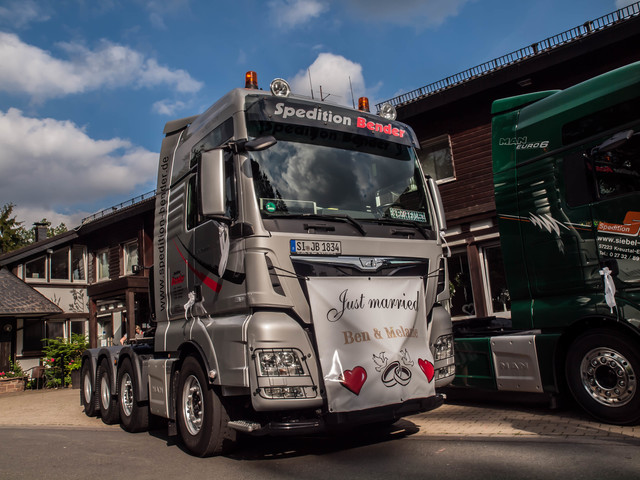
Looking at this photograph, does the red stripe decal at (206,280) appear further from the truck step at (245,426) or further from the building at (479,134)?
the building at (479,134)

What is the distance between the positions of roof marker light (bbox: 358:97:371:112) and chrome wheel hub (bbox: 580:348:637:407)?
12.0 ft

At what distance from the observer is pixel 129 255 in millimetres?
24969

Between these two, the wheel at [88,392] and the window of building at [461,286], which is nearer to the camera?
the wheel at [88,392]

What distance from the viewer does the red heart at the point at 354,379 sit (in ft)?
15.8

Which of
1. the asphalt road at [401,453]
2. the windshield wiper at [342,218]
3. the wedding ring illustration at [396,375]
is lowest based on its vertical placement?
the asphalt road at [401,453]

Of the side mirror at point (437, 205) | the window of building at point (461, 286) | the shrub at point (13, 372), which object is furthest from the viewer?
the shrub at point (13, 372)

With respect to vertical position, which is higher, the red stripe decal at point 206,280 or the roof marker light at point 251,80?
the roof marker light at point 251,80

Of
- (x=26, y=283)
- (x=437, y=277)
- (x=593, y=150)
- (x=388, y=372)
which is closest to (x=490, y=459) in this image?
(x=388, y=372)

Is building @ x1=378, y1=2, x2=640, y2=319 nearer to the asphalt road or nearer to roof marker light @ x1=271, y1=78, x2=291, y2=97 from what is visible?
the asphalt road

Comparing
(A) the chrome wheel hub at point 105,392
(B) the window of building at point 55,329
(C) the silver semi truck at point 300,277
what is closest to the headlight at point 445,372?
(C) the silver semi truck at point 300,277

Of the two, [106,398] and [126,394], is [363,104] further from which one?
[106,398]

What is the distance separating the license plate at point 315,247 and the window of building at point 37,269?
23.3 m

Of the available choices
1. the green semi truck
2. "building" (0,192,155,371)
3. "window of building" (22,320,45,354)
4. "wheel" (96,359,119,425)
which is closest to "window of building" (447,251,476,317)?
the green semi truck

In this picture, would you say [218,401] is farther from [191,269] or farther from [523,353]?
[523,353]
